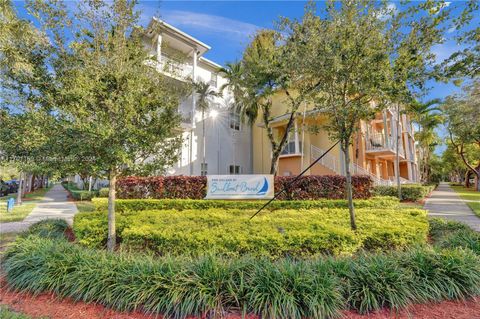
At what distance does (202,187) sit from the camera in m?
11.1

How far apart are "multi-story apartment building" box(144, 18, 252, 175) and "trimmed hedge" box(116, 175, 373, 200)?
15.1 feet

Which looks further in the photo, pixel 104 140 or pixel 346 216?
pixel 346 216

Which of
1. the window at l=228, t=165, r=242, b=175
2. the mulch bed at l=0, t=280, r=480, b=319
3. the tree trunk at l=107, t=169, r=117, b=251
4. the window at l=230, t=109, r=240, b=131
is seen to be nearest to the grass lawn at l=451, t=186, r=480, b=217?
the mulch bed at l=0, t=280, r=480, b=319

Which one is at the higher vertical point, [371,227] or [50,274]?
[371,227]

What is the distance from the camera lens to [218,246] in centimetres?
445

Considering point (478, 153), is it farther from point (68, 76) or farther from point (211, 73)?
point (68, 76)

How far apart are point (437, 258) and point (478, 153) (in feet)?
135

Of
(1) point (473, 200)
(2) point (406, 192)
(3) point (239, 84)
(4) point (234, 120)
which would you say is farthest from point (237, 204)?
(1) point (473, 200)

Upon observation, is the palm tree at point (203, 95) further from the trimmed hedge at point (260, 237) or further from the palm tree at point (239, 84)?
the trimmed hedge at point (260, 237)

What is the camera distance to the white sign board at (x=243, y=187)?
10.2m

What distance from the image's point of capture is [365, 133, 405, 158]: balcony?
58.9ft

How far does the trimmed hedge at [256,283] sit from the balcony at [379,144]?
15.8m

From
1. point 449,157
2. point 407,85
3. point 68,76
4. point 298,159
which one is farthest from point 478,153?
point 68,76

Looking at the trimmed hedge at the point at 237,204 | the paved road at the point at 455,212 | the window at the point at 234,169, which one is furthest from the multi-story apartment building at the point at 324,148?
the trimmed hedge at the point at 237,204
